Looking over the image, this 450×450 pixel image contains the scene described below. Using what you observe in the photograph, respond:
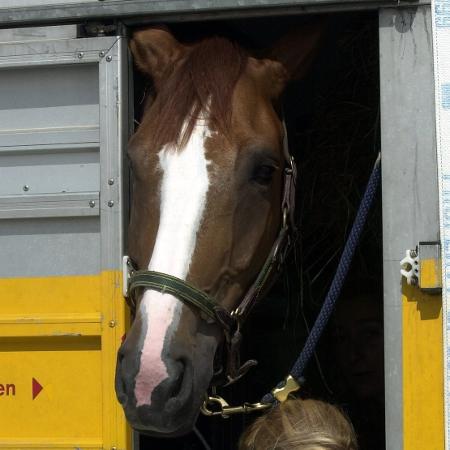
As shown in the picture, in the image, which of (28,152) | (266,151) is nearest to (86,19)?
(28,152)

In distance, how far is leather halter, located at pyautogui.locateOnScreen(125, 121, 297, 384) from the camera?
2.45m

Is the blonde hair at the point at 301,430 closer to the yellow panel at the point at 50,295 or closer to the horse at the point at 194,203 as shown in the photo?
the horse at the point at 194,203

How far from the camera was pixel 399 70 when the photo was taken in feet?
8.55

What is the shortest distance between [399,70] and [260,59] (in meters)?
0.54

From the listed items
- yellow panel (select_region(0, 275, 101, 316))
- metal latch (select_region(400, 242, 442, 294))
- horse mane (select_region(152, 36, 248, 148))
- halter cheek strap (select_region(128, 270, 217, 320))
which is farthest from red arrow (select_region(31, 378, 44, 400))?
metal latch (select_region(400, 242, 442, 294))

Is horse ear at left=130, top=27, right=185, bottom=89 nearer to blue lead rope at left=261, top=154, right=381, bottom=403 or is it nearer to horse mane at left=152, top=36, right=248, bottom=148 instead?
horse mane at left=152, top=36, right=248, bottom=148

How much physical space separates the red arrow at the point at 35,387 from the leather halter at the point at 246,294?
0.37 m

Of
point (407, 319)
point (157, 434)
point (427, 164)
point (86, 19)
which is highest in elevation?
point (86, 19)

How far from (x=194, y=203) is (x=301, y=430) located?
2.54 ft

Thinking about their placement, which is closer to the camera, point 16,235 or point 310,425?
point 310,425

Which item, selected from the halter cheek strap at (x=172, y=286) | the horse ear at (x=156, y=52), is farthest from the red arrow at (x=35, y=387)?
the horse ear at (x=156, y=52)

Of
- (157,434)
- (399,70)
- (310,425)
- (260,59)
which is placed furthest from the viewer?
(260,59)

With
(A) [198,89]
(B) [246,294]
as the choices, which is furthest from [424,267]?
(A) [198,89]

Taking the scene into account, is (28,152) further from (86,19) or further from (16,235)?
(86,19)
